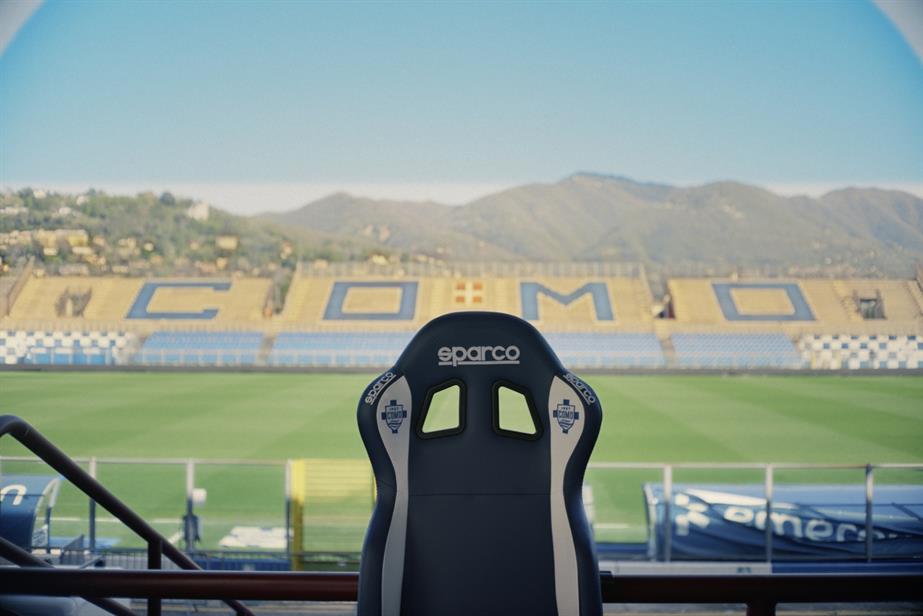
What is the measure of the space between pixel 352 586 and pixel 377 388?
457 millimetres

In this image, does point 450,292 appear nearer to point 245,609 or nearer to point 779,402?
point 779,402

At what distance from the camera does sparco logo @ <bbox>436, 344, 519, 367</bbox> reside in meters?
1.09

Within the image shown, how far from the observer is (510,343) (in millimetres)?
1088

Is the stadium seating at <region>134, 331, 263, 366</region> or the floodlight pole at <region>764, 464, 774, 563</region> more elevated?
the stadium seating at <region>134, 331, 263, 366</region>

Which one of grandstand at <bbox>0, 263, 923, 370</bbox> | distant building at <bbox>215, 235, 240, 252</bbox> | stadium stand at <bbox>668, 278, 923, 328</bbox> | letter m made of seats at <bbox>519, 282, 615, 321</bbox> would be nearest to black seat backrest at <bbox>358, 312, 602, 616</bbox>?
grandstand at <bbox>0, 263, 923, 370</bbox>

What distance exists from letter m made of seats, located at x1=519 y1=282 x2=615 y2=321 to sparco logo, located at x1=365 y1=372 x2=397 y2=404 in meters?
24.5

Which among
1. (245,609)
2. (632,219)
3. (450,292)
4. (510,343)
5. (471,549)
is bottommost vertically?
(245,609)

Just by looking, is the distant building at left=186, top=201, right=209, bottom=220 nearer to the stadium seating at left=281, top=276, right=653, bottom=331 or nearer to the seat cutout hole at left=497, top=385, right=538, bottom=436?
the stadium seating at left=281, top=276, right=653, bottom=331

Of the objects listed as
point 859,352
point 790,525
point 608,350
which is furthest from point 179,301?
point 790,525

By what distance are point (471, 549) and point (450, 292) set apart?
2631 centimetres

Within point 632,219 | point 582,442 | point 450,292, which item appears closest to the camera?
point 582,442

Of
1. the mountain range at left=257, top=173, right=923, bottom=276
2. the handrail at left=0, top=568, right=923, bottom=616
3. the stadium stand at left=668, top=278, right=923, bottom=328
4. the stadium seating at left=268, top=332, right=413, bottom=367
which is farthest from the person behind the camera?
the mountain range at left=257, top=173, right=923, bottom=276

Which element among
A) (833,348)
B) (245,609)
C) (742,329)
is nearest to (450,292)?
(742,329)

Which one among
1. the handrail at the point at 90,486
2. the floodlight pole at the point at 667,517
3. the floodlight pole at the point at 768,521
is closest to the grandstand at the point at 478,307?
the floodlight pole at the point at 768,521
